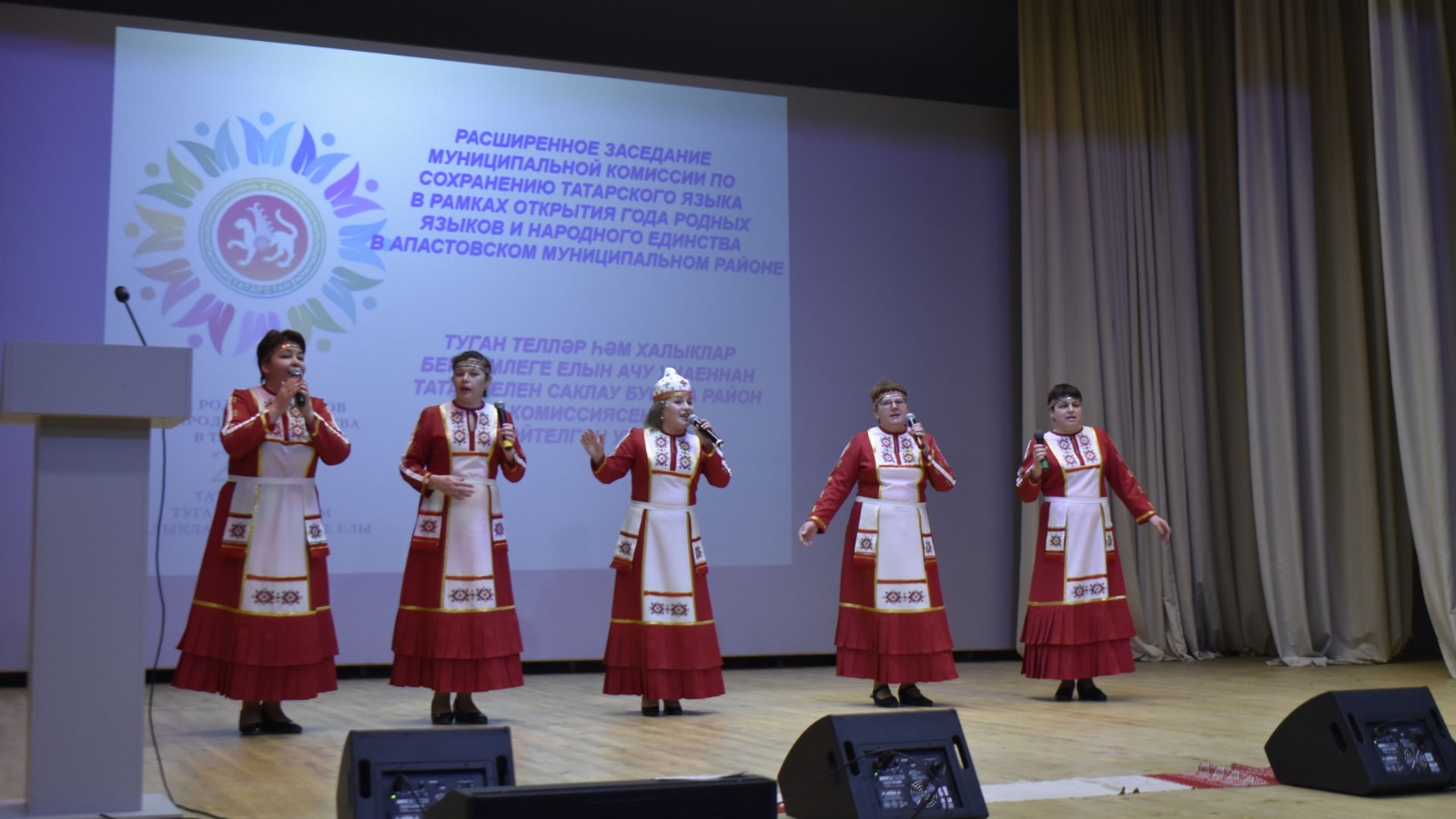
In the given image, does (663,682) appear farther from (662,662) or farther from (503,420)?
(503,420)

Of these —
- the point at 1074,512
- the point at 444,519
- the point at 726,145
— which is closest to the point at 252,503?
the point at 444,519

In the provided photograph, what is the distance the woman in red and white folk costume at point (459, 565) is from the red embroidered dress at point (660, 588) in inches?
16.9

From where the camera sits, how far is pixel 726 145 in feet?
23.7

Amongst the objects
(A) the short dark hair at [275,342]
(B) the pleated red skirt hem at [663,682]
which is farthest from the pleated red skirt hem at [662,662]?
(A) the short dark hair at [275,342]

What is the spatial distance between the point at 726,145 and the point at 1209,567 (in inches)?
147

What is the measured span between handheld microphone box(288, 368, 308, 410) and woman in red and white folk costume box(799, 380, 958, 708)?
77.3 inches

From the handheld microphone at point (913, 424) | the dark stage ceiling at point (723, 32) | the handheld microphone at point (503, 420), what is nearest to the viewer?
the handheld microphone at point (503, 420)

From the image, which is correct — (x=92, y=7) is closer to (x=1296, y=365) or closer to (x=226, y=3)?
(x=226, y=3)

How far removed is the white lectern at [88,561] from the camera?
249 cm

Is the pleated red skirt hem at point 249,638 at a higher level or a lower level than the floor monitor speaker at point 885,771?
higher

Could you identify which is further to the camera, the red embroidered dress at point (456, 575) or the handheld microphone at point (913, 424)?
the handheld microphone at point (913, 424)

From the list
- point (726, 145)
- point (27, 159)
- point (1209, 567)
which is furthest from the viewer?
point (1209, 567)

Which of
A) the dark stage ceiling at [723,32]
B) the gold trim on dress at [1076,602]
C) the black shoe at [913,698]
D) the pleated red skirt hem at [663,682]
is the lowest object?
the black shoe at [913,698]

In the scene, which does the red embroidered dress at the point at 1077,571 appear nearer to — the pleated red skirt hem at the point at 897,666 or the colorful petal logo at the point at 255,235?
the pleated red skirt hem at the point at 897,666
